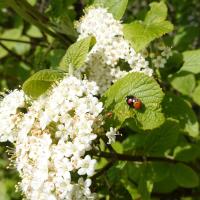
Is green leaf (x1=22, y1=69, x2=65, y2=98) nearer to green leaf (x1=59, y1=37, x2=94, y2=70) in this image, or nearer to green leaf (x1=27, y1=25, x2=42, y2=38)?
green leaf (x1=59, y1=37, x2=94, y2=70)

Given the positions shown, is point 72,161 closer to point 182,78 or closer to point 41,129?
point 41,129

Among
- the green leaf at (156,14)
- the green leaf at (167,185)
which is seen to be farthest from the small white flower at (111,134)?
the green leaf at (167,185)

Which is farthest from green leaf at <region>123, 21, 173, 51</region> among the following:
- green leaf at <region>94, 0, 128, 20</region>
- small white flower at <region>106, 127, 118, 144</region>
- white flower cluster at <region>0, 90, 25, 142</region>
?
white flower cluster at <region>0, 90, 25, 142</region>

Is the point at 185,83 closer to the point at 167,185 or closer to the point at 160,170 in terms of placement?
the point at 160,170

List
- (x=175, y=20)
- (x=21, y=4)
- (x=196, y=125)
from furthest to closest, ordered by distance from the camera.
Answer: (x=175, y=20), (x=21, y=4), (x=196, y=125)

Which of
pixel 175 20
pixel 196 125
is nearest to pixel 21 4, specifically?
pixel 196 125

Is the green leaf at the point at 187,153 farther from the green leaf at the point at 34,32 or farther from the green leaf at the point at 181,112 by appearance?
the green leaf at the point at 34,32
